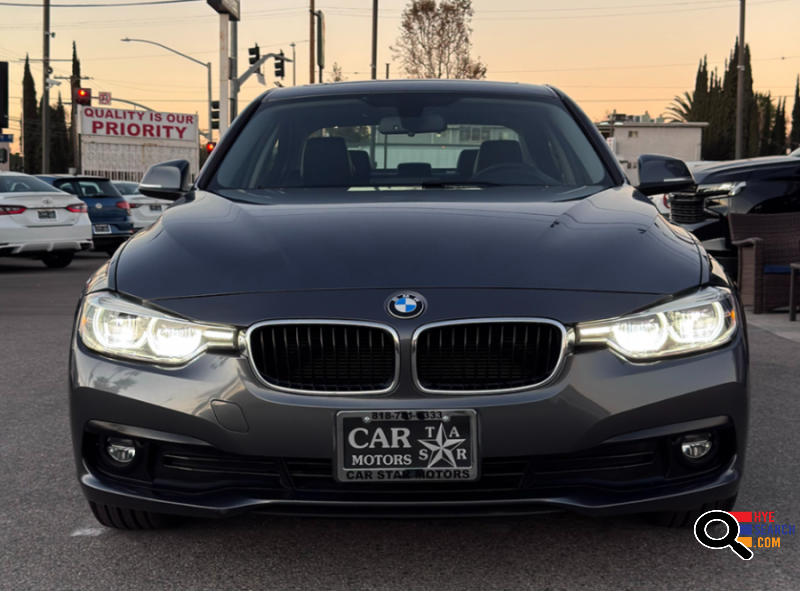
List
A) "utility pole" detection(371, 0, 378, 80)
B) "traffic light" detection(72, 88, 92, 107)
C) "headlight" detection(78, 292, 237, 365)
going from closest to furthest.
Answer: "headlight" detection(78, 292, 237, 365) < "traffic light" detection(72, 88, 92, 107) < "utility pole" detection(371, 0, 378, 80)

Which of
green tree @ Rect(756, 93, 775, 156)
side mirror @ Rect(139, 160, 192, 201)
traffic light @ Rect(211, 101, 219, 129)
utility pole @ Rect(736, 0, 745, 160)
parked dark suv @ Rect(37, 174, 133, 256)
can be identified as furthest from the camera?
green tree @ Rect(756, 93, 775, 156)

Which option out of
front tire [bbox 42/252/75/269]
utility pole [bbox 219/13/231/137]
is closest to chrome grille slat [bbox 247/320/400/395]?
front tire [bbox 42/252/75/269]

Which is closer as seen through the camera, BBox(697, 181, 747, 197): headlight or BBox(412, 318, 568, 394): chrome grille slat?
BBox(412, 318, 568, 394): chrome grille slat

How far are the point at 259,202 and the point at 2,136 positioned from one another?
26174 millimetres

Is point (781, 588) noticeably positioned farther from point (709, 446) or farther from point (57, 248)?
point (57, 248)

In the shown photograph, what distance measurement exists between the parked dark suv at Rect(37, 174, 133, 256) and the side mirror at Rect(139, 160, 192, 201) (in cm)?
1442

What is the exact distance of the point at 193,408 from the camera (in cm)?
274

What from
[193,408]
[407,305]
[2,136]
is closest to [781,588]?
[407,305]

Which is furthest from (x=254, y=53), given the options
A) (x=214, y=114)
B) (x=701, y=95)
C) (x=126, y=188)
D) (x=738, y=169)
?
(x=701, y=95)

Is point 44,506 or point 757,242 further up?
point 757,242

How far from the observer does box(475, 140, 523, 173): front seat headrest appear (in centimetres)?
420

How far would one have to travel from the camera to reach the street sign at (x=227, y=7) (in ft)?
82.6

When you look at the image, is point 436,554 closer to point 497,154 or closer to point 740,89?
point 497,154

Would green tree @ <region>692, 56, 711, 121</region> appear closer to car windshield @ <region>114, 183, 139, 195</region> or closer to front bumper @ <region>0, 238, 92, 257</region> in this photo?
car windshield @ <region>114, 183, 139, 195</region>
